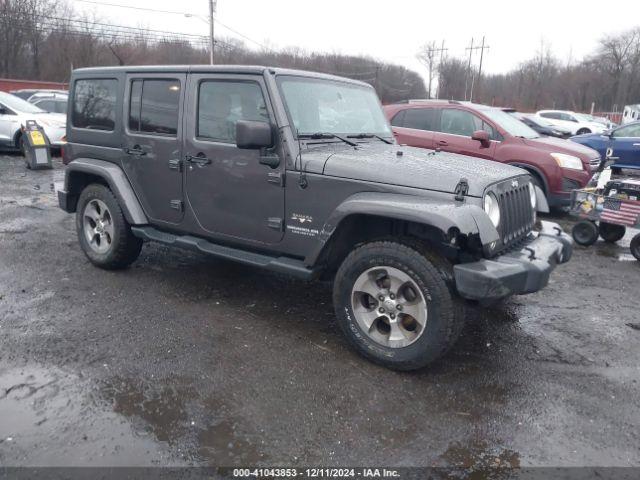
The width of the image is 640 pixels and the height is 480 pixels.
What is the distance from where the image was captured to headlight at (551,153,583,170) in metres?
8.28

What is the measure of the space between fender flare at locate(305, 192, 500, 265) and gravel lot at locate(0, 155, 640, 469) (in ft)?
3.31

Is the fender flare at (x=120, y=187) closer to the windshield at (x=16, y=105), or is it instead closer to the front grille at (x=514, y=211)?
the front grille at (x=514, y=211)

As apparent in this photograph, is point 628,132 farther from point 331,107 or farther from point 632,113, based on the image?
point 632,113

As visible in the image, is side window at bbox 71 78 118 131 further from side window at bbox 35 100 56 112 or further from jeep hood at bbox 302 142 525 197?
side window at bbox 35 100 56 112

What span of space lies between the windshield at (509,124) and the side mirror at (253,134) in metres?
6.31

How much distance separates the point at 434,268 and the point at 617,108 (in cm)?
7162

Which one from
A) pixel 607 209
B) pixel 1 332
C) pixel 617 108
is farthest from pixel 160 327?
pixel 617 108

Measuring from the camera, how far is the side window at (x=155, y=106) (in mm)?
4512

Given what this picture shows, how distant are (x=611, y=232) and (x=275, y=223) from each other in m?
5.45

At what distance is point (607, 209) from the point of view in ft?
21.1

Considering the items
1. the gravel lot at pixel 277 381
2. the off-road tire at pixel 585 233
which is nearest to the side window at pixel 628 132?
the off-road tire at pixel 585 233

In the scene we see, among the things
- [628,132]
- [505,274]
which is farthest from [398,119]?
[628,132]

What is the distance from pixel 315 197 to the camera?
3717 millimetres

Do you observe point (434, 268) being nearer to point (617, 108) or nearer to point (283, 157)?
point (283, 157)
